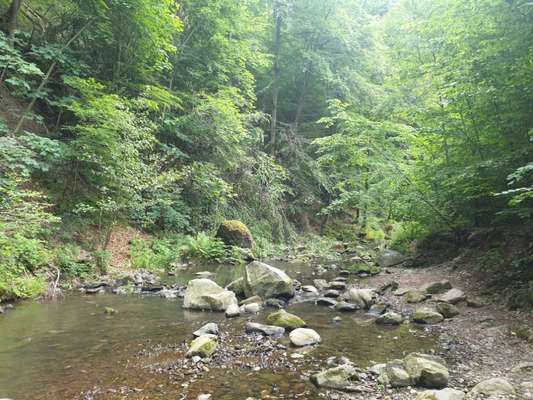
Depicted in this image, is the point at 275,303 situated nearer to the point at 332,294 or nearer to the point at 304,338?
the point at 332,294

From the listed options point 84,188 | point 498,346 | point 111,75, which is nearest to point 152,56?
point 111,75

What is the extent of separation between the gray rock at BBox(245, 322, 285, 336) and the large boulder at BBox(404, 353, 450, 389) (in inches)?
89.4

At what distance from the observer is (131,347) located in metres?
5.62

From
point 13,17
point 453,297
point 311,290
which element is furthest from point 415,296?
point 13,17

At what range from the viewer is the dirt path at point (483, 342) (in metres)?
4.55

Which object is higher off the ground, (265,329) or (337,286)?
(337,286)

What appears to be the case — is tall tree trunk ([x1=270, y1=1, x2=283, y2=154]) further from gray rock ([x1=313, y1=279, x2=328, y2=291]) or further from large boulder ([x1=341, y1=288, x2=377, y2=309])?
large boulder ([x1=341, y1=288, x2=377, y2=309])

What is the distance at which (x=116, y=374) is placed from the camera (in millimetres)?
4688

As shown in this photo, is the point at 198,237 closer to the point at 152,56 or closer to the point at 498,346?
the point at 152,56

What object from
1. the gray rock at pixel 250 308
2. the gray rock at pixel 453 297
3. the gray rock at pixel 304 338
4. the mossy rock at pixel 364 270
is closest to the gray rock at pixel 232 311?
the gray rock at pixel 250 308

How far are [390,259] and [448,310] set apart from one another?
6660 mm

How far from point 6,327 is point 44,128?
9.37m

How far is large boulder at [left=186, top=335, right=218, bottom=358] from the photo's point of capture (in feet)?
17.2

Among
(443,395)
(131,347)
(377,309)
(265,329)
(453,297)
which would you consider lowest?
(131,347)
